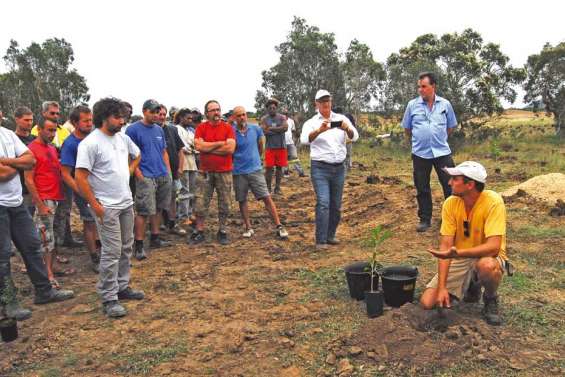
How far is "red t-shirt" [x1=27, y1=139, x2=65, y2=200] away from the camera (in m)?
5.00

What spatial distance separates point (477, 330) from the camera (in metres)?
3.42

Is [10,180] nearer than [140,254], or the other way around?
[10,180]

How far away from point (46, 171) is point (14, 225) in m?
0.93

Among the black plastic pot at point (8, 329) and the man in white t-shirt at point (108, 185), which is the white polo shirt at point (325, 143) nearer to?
the man in white t-shirt at point (108, 185)

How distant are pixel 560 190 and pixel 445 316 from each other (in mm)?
5351

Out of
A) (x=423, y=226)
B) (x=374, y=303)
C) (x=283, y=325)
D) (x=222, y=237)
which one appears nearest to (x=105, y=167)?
(x=283, y=325)

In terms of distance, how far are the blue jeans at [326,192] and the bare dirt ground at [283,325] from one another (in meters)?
0.33

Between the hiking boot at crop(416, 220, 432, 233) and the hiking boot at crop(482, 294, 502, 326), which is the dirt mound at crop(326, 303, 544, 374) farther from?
the hiking boot at crop(416, 220, 432, 233)

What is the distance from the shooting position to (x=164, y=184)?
6.23m

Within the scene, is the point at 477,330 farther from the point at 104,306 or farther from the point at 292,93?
the point at 292,93

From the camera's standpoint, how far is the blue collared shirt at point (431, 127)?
6027mm

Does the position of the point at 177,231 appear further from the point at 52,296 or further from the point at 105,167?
the point at 105,167

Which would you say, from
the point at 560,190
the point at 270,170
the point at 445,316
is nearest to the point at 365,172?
the point at 270,170

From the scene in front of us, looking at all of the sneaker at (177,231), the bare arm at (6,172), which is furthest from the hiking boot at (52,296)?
the sneaker at (177,231)
